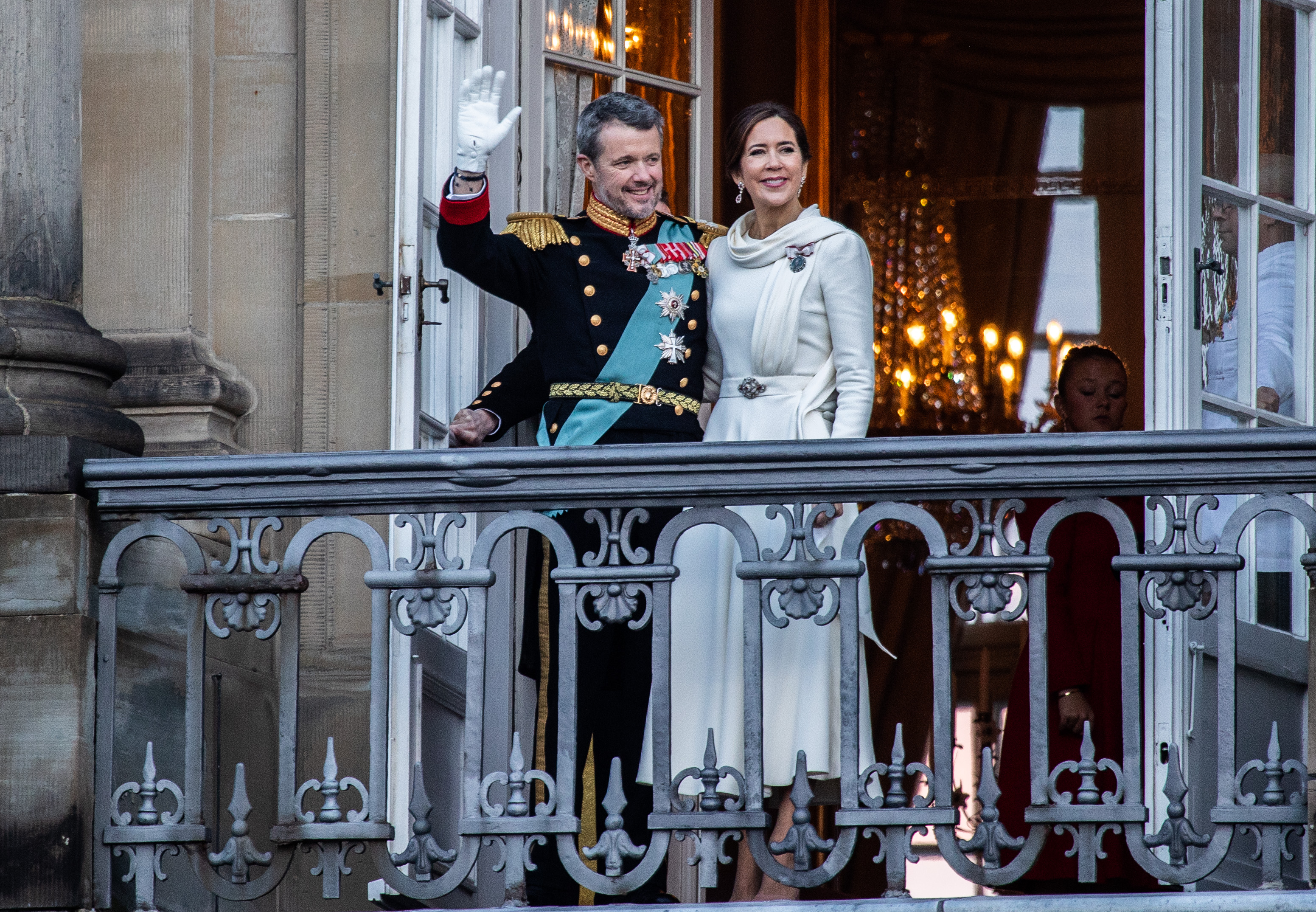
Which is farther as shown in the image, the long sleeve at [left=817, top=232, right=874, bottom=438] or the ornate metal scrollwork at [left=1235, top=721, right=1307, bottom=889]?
the long sleeve at [left=817, top=232, right=874, bottom=438]

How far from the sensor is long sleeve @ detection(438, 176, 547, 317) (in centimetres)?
496

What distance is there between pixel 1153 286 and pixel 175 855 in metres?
2.87

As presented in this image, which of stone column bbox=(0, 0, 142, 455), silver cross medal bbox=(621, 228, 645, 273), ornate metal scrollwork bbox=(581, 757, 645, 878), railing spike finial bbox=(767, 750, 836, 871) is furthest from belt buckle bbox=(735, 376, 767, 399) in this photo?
stone column bbox=(0, 0, 142, 455)

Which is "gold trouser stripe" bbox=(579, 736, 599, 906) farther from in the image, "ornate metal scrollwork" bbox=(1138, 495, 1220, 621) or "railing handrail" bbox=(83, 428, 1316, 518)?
"ornate metal scrollwork" bbox=(1138, 495, 1220, 621)

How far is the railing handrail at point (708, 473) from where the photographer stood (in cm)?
421

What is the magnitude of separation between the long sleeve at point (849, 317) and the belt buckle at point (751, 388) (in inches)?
7.2

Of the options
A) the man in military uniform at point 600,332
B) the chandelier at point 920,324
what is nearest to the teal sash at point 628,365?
the man in military uniform at point 600,332

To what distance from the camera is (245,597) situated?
436 centimetres

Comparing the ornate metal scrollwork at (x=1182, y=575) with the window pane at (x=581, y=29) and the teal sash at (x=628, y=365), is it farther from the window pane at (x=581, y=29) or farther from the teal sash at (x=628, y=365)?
the window pane at (x=581, y=29)

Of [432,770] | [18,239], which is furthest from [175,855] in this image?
[18,239]

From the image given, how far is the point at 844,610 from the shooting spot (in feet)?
13.9

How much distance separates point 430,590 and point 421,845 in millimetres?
514

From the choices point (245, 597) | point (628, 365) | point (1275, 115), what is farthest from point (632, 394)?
point (1275, 115)

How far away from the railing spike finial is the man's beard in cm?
155
